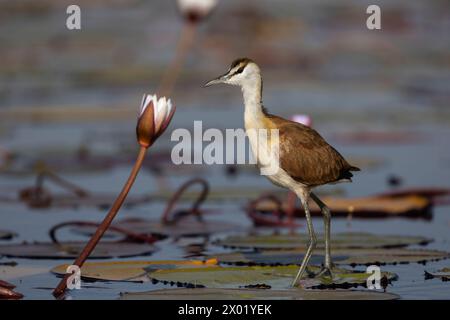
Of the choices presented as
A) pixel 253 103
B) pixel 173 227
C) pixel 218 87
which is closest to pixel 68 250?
pixel 173 227

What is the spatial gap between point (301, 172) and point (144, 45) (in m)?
19.3

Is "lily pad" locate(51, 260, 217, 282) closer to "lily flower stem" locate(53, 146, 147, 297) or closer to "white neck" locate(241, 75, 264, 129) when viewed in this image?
"lily flower stem" locate(53, 146, 147, 297)

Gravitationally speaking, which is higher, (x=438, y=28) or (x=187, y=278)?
(x=438, y=28)

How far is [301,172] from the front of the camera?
28.9 ft

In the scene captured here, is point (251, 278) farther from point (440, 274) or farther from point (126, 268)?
point (440, 274)

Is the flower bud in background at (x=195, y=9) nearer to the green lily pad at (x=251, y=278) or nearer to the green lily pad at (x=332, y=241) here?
the green lily pad at (x=332, y=241)

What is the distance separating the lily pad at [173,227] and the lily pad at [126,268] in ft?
4.47

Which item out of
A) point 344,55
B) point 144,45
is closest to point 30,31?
point 144,45

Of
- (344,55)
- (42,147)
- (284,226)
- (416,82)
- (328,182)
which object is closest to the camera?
(328,182)

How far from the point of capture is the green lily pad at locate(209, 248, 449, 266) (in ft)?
30.1

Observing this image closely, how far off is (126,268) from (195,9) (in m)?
5.15

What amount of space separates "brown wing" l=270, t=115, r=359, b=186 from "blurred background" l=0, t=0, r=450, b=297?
2082mm

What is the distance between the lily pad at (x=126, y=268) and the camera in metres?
8.66

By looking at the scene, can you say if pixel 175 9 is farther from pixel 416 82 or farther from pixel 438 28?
pixel 416 82
